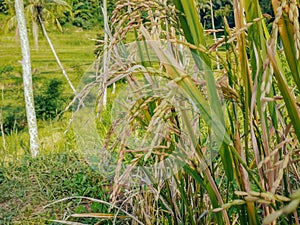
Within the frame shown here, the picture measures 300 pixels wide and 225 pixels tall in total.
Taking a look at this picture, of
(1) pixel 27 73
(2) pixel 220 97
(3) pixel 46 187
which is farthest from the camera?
(1) pixel 27 73

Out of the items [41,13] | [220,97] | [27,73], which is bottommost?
[27,73]

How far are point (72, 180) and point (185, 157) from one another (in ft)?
4.99

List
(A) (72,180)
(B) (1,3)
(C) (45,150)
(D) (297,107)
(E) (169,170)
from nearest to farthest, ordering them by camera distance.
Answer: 1. (D) (297,107)
2. (E) (169,170)
3. (A) (72,180)
4. (C) (45,150)
5. (B) (1,3)

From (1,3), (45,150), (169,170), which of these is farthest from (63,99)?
(169,170)

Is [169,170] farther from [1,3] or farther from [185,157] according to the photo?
[1,3]

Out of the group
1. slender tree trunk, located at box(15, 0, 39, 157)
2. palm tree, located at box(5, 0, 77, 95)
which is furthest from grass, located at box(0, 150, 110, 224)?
palm tree, located at box(5, 0, 77, 95)

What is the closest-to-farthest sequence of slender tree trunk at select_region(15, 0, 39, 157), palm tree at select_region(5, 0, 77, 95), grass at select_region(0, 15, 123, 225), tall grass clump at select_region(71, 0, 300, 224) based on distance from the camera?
tall grass clump at select_region(71, 0, 300, 224)
grass at select_region(0, 15, 123, 225)
slender tree trunk at select_region(15, 0, 39, 157)
palm tree at select_region(5, 0, 77, 95)

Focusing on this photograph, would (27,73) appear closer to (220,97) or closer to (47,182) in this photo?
(47,182)

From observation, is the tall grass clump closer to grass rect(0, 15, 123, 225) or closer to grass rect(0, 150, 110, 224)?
grass rect(0, 15, 123, 225)

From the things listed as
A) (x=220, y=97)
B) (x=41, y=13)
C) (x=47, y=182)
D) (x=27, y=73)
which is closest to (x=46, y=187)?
(x=47, y=182)

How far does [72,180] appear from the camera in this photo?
1944 millimetres

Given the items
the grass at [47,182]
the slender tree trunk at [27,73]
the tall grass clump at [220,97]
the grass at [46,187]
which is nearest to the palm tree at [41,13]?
the slender tree trunk at [27,73]

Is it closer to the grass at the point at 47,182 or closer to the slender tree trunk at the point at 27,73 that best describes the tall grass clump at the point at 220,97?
the grass at the point at 47,182

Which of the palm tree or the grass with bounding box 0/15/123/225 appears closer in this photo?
the grass with bounding box 0/15/123/225
